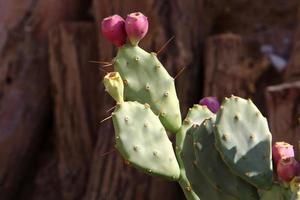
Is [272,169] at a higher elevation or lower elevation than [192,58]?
higher

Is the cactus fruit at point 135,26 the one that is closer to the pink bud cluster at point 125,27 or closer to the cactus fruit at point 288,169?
the pink bud cluster at point 125,27

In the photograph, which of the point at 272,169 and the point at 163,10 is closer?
the point at 272,169

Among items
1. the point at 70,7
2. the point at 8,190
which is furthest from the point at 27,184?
the point at 70,7

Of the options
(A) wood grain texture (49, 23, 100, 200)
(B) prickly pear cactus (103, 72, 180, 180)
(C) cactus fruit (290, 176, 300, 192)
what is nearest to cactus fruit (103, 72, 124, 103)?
(B) prickly pear cactus (103, 72, 180, 180)

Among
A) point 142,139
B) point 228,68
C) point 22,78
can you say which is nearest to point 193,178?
point 142,139

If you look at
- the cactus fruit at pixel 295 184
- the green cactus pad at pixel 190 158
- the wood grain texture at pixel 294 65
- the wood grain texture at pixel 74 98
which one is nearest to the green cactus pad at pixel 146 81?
the green cactus pad at pixel 190 158

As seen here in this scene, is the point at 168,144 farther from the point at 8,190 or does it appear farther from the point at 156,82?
the point at 8,190
